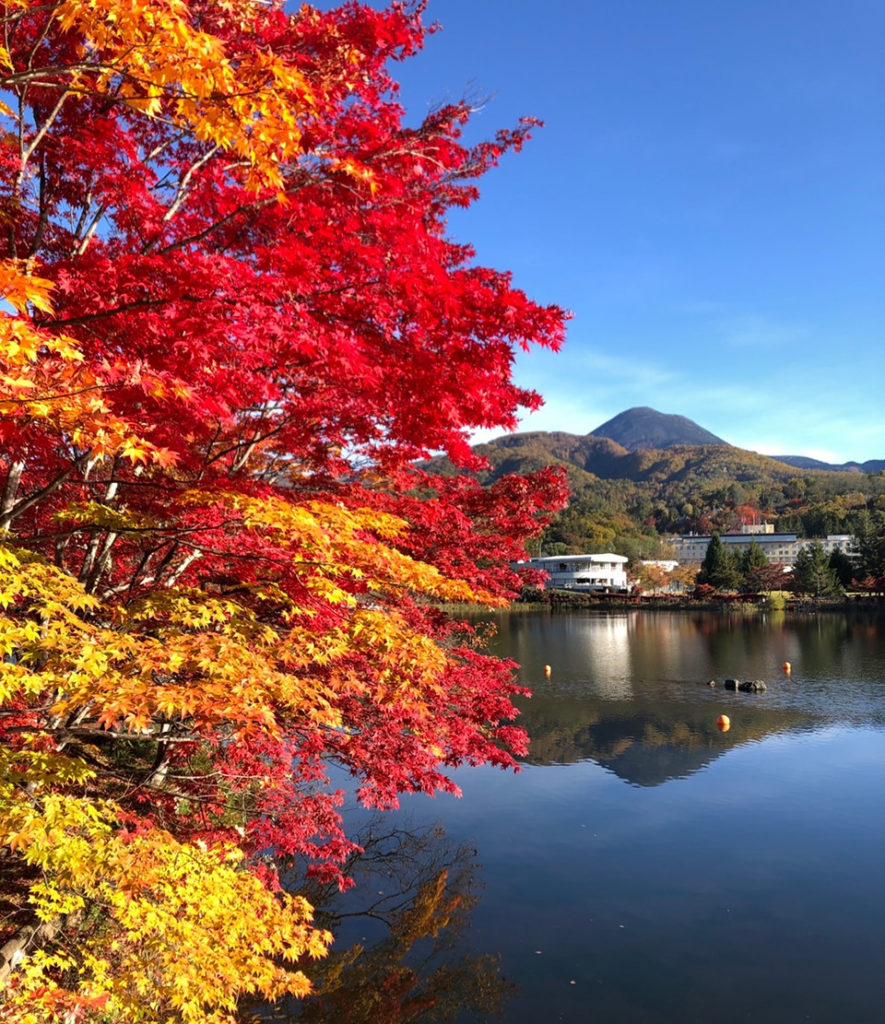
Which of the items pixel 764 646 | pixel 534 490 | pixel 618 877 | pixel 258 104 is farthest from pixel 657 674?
pixel 258 104

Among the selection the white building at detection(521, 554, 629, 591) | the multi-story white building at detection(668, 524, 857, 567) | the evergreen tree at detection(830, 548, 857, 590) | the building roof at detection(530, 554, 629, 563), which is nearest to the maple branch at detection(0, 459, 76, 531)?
the evergreen tree at detection(830, 548, 857, 590)

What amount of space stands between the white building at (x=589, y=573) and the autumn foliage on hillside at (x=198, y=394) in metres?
84.6

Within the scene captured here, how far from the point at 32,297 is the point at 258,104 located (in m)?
1.38

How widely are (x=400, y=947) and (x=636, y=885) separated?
155 inches

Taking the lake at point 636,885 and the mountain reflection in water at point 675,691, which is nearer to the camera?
the lake at point 636,885

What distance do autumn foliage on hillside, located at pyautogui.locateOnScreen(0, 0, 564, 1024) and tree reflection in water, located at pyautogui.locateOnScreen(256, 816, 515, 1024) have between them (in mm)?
2321

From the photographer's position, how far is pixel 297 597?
5.00 m

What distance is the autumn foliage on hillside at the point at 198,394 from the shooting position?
10.4 ft

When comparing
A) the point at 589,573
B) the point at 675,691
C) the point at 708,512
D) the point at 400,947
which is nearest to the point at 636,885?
the point at 400,947

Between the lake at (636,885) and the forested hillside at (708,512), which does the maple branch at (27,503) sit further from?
the forested hillside at (708,512)

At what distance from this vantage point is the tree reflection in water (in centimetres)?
699

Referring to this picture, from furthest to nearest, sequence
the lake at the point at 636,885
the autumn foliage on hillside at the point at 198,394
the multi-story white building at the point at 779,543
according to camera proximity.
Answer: the multi-story white building at the point at 779,543
the lake at the point at 636,885
the autumn foliage on hillside at the point at 198,394

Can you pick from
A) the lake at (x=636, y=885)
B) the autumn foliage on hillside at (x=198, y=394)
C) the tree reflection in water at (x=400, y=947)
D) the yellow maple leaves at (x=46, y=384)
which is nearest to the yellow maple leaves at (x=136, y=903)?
the autumn foliage on hillside at (x=198, y=394)

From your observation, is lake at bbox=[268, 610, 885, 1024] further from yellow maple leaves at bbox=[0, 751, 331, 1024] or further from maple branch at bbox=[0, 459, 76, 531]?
maple branch at bbox=[0, 459, 76, 531]
